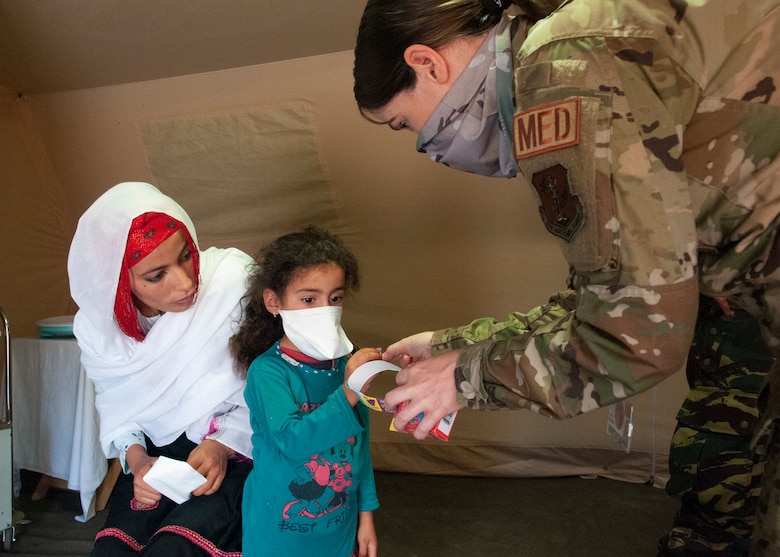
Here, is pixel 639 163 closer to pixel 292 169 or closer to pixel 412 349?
pixel 412 349

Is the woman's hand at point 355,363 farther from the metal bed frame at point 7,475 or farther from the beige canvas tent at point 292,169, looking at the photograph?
the metal bed frame at point 7,475

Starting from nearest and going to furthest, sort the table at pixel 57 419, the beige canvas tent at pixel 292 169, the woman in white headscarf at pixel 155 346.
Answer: the woman in white headscarf at pixel 155 346 < the beige canvas tent at pixel 292 169 < the table at pixel 57 419

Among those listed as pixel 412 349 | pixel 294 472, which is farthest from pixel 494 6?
pixel 294 472

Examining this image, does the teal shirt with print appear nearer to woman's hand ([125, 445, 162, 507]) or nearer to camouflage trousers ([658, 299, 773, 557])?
woman's hand ([125, 445, 162, 507])

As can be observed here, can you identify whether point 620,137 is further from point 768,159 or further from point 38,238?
point 38,238

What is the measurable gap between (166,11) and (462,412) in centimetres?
190

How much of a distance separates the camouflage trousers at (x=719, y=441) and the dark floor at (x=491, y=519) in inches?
23.3

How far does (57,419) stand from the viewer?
248 centimetres

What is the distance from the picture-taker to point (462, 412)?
8.84 ft

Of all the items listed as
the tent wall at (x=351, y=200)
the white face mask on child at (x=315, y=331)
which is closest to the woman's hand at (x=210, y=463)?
the white face mask on child at (x=315, y=331)

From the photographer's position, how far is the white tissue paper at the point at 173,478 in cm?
132

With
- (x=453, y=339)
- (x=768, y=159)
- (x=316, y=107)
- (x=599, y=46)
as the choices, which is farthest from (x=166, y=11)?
(x=768, y=159)

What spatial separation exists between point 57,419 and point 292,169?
1358mm

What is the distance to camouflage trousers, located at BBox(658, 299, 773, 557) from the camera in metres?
1.51
